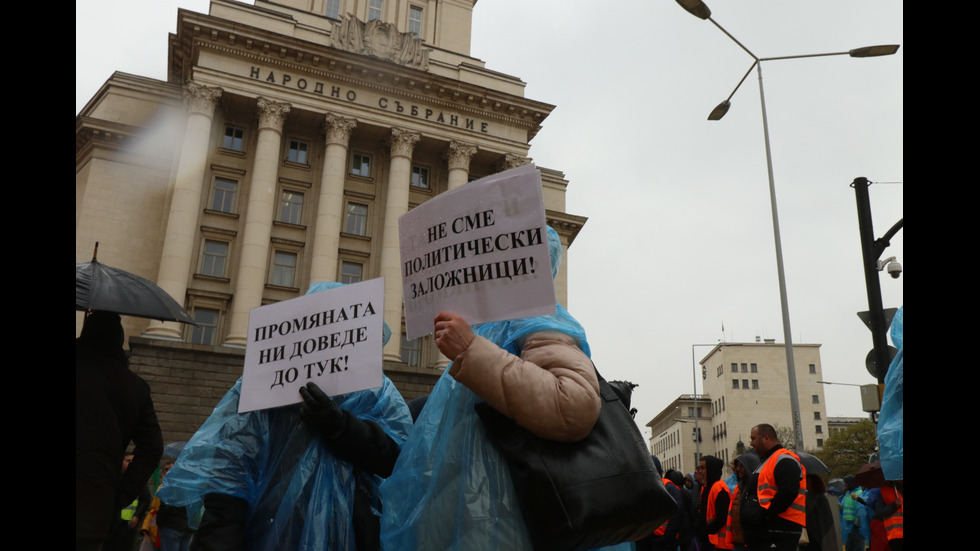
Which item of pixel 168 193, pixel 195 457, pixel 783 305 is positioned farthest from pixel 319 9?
pixel 195 457

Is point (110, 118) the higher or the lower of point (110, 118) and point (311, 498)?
the higher

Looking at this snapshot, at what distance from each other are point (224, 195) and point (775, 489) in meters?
29.4

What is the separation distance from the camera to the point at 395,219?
3080 cm

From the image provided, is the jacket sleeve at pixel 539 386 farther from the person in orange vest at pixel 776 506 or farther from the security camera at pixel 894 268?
the security camera at pixel 894 268

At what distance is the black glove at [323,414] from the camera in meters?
2.77

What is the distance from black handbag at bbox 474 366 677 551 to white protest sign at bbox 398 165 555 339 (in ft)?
1.34

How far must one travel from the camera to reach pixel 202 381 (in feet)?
84.4

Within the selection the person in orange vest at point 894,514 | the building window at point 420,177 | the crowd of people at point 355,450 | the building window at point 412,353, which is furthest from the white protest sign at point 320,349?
the building window at point 420,177

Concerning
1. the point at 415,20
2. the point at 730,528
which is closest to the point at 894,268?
the point at 730,528

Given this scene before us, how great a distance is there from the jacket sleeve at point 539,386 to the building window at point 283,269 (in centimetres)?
3011

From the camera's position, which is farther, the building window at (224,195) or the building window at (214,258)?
the building window at (224,195)
